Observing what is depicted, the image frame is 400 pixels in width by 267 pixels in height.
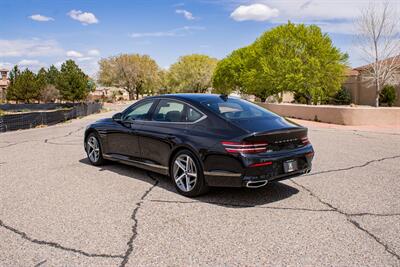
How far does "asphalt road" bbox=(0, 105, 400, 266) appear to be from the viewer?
11.9 feet

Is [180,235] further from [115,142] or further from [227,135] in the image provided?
[115,142]

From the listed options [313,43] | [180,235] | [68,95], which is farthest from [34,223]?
[68,95]

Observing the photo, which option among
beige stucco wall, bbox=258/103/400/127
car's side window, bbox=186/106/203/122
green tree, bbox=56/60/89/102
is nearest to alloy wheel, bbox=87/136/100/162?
car's side window, bbox=186/106/203/122

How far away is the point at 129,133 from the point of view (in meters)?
6.70

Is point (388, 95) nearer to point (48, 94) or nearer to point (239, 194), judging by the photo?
point (239, 194)

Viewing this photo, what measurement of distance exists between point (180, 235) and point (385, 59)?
40.3m

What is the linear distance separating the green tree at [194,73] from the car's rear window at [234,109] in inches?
3067

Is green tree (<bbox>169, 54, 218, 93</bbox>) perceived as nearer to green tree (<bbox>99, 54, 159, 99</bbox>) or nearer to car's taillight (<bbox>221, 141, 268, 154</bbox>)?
green tree (<bbox>99, 54, 159, 99</bbox>)

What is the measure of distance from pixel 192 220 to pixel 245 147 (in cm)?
115

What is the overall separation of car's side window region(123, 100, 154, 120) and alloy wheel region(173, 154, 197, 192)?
1.27 metres

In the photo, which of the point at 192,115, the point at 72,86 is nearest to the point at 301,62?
the point at 192,115

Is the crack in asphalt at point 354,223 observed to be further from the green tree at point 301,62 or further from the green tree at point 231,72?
the green tree at point 231,72

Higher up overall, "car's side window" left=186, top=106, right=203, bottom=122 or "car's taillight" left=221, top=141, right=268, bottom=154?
"car's side window" left=186, top=106, right=203, bottom=122

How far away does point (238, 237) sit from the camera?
4.04 m
